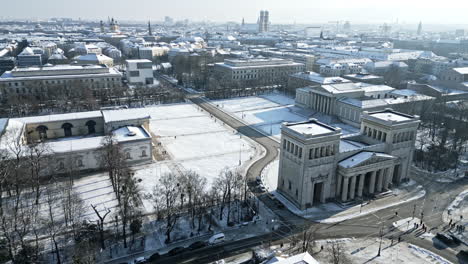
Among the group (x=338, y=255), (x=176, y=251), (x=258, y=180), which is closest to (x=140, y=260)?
(x=176, y=251)

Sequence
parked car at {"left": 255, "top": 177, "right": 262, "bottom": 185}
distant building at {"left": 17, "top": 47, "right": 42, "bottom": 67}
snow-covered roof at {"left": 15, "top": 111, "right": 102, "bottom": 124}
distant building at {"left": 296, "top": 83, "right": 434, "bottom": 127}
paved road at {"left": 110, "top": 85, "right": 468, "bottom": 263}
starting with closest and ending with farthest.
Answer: paved road at {"left": 110, "top": 85, "right": 468, "bottom": 263}, parked car at {"left": 255, "top": 177, "right": 262, "bottom": 185}, snow-covered roof at {"left": 15, "top": 111, "right": 102, "bottom": 124}, distant building at {"left": 296, "top": 83, "right": 434, "bottom": 127}, distant building at {"left": 17, "top": 47, "right": 42, "bottom": 67}

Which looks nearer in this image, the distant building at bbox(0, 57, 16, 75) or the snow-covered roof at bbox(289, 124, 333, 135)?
the snow-covered roof at bbox(289, 124, 333, 135)

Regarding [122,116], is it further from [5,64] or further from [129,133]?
[5,64]

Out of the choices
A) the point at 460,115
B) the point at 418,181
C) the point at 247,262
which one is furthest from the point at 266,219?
the point at 460,115

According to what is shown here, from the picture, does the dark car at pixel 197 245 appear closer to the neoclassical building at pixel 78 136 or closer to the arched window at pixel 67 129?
the neoclassical building at pixel 78 136

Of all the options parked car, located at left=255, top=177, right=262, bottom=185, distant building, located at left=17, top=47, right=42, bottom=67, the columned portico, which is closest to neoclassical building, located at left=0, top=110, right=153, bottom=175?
parked car, located at left=255, top=177, right=262, bottom=185

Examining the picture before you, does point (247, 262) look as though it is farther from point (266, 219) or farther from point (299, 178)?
point (299, 178)

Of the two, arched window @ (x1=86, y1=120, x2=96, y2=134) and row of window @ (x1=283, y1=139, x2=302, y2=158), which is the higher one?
row of window @ (x1=283, y1=139, x2=302, y2=158)

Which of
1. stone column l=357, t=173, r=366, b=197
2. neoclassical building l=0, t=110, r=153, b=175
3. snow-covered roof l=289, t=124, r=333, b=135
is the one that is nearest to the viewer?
snow-covered roof l=289, t=124, r=333, b=135

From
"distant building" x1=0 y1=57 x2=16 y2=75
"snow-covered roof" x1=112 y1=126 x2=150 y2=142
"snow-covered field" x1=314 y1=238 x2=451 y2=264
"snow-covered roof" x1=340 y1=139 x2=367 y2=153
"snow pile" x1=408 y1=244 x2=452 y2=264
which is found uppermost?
"distant building" x1=0 y1=57 x2=16 y2=75

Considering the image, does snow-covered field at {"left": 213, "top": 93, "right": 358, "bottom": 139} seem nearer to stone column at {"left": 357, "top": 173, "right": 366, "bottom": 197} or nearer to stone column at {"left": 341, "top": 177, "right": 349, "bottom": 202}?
stone column at {"left": 357, "top": 173, "right": 366, "bottom": 197}
